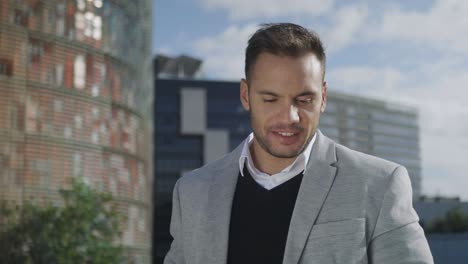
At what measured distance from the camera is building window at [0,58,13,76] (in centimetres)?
2888

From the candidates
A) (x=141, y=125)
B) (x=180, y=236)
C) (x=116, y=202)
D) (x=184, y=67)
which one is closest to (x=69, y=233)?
(x=116, y=202)

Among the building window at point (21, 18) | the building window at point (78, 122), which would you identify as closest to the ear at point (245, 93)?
the building window at point (21, 18)

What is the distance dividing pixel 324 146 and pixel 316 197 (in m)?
0.25

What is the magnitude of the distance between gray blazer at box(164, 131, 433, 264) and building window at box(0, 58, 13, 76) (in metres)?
27.4

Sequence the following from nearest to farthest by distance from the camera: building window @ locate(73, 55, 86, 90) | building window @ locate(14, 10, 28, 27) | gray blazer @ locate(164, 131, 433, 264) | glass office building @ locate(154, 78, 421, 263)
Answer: gray blazer @ locate(164, 131, 433, 264) → building window @ locate(14, 10, 28, 27) → building window @ locate(73, 55, 86, 90) → glass office building @ locate(154, 78, 421, 263)

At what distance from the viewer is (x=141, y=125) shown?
3719cm

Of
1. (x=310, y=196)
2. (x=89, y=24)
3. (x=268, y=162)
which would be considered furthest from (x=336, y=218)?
(x=89, y=24)

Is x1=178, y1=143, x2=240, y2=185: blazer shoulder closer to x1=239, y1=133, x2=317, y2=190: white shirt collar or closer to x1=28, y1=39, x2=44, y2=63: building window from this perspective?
x1=239, y1=133, x2=317, y2=190: white shirt collar

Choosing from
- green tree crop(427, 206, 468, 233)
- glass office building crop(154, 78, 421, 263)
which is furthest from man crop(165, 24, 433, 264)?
glass office building crop(154, 78, 421, 263)

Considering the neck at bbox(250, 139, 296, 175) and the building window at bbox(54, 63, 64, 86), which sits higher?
the building window at bbox(54, 63, 64, 86)

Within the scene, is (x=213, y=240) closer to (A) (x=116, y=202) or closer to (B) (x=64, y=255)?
(B) (x=64, y=255)

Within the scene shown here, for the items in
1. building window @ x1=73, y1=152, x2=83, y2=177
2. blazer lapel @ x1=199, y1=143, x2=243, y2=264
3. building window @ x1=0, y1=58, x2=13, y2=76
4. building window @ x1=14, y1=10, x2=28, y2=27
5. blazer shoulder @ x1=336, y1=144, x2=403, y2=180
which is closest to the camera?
blazer shoulder @ x1=336, y1=144, x2=403, y2=180

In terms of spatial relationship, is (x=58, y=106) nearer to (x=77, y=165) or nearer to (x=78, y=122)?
(x=78, y=122)

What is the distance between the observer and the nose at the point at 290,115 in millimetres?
2551
